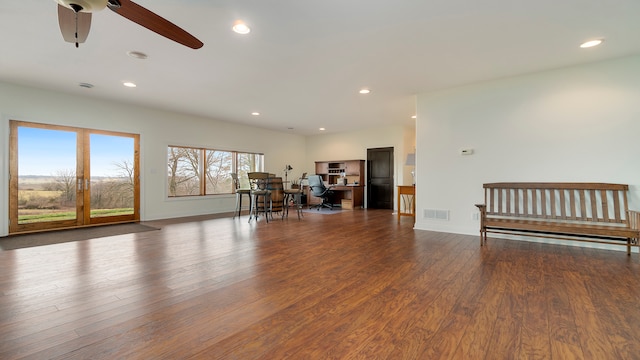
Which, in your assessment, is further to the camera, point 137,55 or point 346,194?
point 346,194

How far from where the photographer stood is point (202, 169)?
296 inches

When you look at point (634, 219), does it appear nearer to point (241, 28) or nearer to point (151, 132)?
point (241, 28)

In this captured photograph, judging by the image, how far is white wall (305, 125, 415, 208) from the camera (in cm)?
833

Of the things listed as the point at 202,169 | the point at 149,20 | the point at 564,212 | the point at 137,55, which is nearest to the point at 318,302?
the point at 149,20

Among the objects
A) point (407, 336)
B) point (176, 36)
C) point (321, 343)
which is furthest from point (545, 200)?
point (176, 36)

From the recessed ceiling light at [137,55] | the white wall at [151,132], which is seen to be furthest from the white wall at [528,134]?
the white wall at [151,132]

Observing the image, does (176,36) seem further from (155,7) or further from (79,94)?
(79,94)

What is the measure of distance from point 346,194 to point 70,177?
7.13 m

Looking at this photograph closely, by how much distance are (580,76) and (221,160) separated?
25.7ft

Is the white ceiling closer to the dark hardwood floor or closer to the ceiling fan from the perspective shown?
the ceiling fan

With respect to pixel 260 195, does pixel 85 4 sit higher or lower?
higher

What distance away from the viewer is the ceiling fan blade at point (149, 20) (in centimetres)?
183

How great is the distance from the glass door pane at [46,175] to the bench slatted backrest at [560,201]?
766cm

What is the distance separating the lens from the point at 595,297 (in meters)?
2.20
